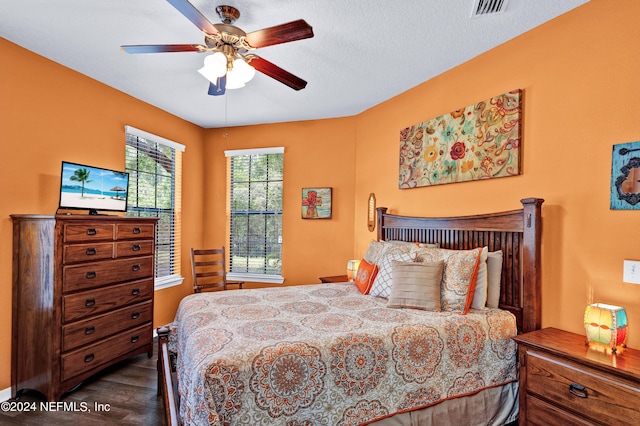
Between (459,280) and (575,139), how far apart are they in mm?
1177

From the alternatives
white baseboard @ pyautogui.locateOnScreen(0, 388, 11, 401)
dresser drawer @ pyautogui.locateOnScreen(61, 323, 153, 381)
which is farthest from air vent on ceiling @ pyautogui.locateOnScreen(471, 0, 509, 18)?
white baseboard @ pyautogui.locateOnScreen(0, 388, 11, 401)

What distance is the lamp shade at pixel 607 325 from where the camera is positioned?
5.76ft

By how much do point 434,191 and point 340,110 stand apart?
164 centimetres

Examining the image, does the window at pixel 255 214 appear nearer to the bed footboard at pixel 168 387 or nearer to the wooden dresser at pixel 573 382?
the bed footboard at pixel 168 387

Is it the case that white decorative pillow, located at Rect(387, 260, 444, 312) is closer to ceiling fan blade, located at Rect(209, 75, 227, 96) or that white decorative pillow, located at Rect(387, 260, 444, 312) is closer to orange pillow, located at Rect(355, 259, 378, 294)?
orange pillow, located at Rect(355, 259, 378, 294)

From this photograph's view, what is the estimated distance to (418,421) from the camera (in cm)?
187

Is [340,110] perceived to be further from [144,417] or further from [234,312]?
[144,417]

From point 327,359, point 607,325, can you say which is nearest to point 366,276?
point 327,359

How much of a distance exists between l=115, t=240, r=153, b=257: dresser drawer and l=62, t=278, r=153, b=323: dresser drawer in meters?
0.28

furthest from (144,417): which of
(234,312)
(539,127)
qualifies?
(539,127)

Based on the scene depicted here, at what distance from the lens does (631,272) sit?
1845 millimetres

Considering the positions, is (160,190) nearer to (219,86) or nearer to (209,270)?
(209,270)

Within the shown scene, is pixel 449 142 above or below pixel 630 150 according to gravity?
above

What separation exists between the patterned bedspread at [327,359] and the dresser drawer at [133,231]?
111 cm
